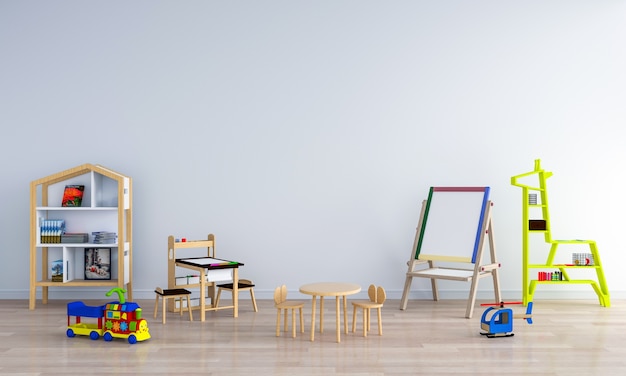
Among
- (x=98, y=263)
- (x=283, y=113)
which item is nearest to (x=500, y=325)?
(x=283, y=113)

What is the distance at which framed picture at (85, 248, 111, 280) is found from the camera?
20.6 ft

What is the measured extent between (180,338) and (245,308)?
1213mm

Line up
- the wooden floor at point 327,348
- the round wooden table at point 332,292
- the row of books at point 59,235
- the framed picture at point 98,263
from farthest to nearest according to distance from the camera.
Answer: the framed picture at point 98,263, the row of books at point 59,235, the round wooden table at point 332,292, the wooden floor at point 327,348

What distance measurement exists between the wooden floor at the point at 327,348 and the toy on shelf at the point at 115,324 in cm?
5

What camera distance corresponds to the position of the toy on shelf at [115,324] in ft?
15.0

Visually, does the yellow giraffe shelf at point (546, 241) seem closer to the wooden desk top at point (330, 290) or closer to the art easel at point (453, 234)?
the art easel at point (453, 234)

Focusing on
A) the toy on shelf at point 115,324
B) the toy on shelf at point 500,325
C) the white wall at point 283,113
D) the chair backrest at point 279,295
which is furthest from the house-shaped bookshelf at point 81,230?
the toy on shelf at point 500,325

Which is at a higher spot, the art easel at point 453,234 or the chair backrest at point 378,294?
the art easel at point 453,234

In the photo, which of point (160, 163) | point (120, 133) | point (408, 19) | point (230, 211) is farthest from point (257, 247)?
point (408, 19)

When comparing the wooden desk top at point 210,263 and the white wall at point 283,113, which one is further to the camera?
the white wall at point 283,113

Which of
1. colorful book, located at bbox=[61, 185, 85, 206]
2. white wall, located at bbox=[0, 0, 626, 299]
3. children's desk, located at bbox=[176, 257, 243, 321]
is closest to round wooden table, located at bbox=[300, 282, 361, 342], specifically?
children's desk, located at bbox=[176, 257, 243, 321]

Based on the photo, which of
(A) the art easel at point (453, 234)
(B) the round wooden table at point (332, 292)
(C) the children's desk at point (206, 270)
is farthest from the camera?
(A) the art easel at point (453, 234)

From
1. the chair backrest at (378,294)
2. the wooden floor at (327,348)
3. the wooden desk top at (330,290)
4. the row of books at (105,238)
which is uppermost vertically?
the row of books at (105,238)

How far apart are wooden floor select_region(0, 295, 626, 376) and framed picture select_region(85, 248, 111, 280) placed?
642mm
